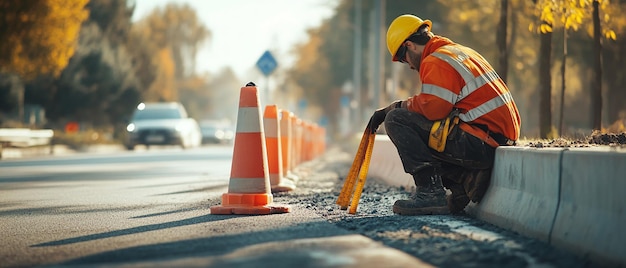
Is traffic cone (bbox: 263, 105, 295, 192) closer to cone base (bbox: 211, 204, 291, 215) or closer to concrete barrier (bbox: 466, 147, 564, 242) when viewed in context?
cone base (bbox: 211, 204, 291, 215)

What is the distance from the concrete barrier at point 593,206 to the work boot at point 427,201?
2.03m

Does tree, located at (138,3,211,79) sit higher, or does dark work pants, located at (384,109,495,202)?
tree, located at (138,3,211,79)

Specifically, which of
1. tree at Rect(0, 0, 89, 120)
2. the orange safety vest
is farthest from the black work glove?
tree at Rect(0, 0, 89, 120)

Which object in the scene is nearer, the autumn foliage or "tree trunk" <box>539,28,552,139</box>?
"tree trunk" <box>539,28,552,139</box>

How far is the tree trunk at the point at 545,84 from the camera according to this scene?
16047mm

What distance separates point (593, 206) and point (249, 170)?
3920 millimetres

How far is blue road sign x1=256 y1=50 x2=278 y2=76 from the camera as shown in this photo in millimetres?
24781

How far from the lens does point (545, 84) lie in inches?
641

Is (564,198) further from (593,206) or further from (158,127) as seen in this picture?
(158,127)

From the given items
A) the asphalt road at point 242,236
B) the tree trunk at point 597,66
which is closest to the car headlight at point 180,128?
the tree trunk at point 597,66

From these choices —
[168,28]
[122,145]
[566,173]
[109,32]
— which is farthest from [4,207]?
[168,28]

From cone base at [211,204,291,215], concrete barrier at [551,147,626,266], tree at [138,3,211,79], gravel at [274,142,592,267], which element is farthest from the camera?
tree at [138,3,211,79]

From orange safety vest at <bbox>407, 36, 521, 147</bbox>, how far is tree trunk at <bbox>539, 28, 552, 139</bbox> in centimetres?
815

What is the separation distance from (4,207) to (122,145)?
34.4 meters
